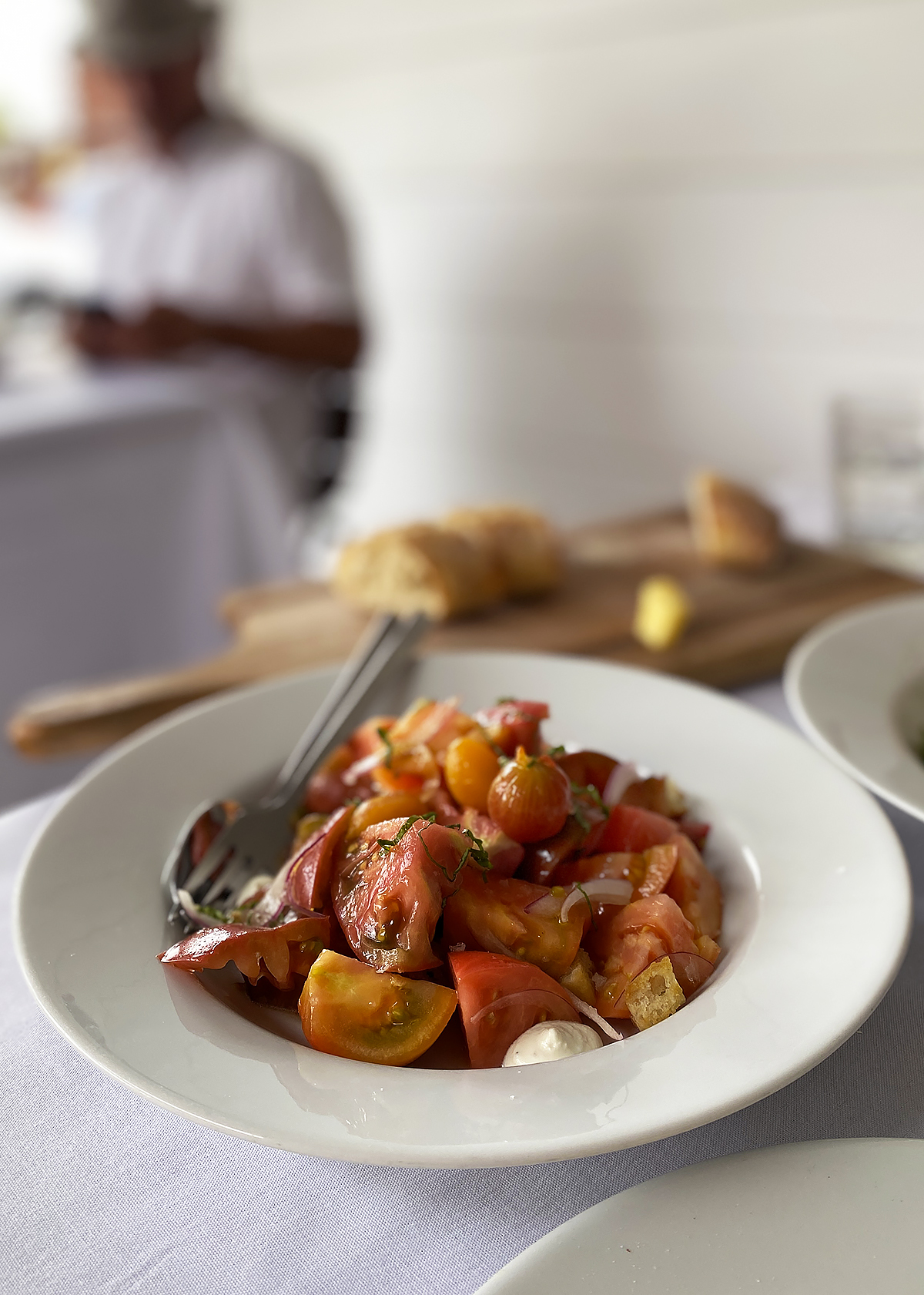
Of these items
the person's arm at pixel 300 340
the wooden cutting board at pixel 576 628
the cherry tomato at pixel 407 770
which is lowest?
the wooden cutting board at pixel 576 628

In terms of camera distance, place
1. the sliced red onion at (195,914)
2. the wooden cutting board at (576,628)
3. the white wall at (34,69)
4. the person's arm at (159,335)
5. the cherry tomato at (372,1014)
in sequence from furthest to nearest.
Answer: the white wall at (34,69)
the person's arm at (159,335)
the wooden cutting board at (576,628)
the sliced red onion at (195,914)
the cherry tomato at (372,1014)

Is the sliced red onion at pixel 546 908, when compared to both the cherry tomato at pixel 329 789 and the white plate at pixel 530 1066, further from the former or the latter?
the cherry tomato at pixel 329 789

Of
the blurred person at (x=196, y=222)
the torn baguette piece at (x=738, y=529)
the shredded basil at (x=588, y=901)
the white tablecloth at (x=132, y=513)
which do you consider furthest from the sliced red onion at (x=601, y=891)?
the blurred person at (x=196, y=222)

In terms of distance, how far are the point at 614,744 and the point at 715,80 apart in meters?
2.03

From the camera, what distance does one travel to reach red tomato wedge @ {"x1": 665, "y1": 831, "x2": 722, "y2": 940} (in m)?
0.60

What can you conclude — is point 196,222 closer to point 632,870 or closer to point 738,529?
point 738,529

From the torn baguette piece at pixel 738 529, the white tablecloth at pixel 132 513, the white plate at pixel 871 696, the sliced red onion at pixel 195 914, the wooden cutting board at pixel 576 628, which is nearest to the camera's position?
the sliced red onion at pixel 195 914

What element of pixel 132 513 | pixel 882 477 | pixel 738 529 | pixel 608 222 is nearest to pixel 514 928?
pixel 738 529

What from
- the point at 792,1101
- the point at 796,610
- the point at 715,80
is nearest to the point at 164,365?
the point at 715,80

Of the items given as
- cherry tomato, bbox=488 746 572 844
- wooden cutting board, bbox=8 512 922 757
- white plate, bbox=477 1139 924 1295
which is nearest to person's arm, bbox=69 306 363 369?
wooden cutting board, bbox=8 512 922 757

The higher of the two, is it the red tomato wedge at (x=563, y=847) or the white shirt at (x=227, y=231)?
the white shirt at (x=227, y=231)

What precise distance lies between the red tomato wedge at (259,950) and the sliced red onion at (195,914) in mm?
47

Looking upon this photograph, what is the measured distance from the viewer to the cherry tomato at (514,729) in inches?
27.1

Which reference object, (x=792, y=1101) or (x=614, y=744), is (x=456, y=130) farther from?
(x=792, y=1101)
